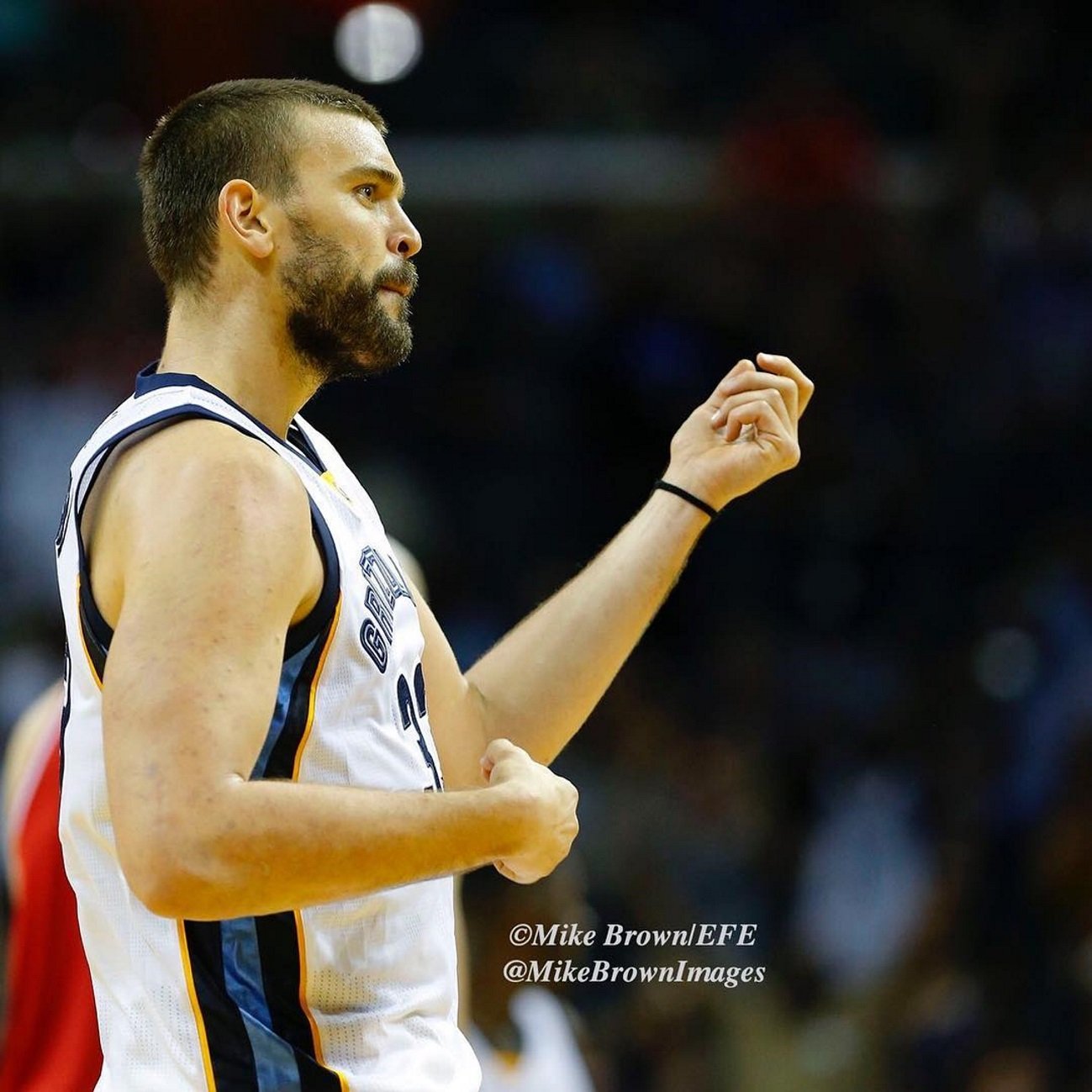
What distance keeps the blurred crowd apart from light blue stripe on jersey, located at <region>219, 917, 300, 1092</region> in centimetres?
481

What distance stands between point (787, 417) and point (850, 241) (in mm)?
6293

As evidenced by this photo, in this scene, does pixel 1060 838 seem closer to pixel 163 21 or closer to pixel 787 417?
pixel 787 417

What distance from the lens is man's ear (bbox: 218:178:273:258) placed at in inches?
107

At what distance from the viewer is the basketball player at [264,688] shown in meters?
2.25

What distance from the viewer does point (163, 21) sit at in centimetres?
970

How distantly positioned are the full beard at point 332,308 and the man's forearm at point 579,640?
0.68m

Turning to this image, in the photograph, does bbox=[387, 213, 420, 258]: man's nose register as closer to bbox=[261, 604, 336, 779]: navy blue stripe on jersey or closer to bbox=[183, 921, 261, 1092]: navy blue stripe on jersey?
bbox=[261, 604, 336, 779]: navy blue stripe on jersey

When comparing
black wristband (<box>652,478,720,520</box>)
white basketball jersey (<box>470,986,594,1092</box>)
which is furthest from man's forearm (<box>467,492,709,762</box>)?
white basketball jersey (<box>470,986,594,1092</box>)

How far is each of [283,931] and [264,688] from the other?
39 cm

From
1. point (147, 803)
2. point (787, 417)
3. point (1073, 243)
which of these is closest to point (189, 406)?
point (147, 803)

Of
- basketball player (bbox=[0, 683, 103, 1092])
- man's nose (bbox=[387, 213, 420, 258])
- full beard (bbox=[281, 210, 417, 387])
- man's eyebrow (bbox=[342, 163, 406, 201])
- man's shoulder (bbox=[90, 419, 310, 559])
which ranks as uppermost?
man's eyebrow (bbox=[342, 163, 406, 201])

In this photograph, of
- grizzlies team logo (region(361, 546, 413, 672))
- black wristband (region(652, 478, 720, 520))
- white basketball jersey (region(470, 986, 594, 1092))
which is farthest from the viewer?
white basketball jersey (region(470, 986, 594, 1092))

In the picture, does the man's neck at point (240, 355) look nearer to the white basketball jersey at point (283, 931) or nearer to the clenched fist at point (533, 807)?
the white basketball jersey at point (283, 931)

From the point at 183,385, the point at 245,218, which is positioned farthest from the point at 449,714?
the point at 245,218
